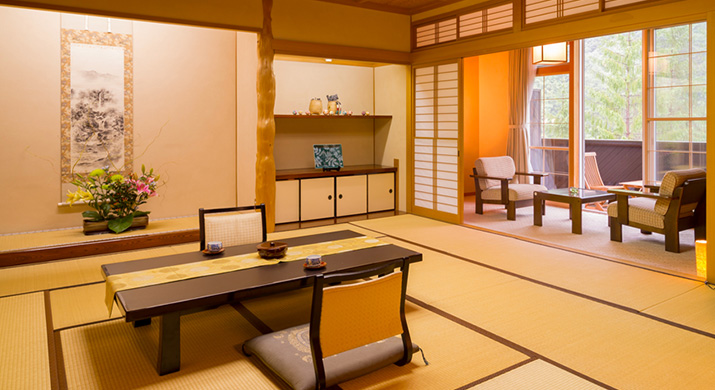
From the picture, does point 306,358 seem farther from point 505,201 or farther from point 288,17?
point 505,201

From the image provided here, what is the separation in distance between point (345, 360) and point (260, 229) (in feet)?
5.09

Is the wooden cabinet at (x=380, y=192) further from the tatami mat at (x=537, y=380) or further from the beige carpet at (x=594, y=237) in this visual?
the tatami mat at (x=537, y=380)

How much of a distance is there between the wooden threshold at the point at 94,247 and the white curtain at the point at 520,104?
518 centimetres

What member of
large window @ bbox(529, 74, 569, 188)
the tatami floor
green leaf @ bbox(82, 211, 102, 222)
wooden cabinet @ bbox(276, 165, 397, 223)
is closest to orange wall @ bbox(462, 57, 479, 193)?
large window @ bbox(529, 74, 569, 188)

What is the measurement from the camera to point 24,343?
9.37ft

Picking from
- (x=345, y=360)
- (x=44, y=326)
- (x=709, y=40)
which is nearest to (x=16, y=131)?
(x=44, y=326)

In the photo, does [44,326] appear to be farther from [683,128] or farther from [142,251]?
[683,128]

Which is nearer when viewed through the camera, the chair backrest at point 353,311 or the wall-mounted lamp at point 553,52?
the chair backrest at point 353,311

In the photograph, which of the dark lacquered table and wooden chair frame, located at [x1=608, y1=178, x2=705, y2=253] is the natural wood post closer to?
the dark lacquered table

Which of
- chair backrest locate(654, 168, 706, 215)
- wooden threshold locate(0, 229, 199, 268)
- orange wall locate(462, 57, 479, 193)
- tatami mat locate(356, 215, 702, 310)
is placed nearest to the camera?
tatami mat locate(356, 215, 702, 310)

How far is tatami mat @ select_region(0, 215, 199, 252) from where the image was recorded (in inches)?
187

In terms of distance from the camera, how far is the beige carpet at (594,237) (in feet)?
15.0

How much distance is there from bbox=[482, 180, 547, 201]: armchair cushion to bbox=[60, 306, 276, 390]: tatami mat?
439cm

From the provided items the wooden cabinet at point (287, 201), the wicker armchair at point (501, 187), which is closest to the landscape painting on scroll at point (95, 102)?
the wooden cabinet at point (287, 201)
